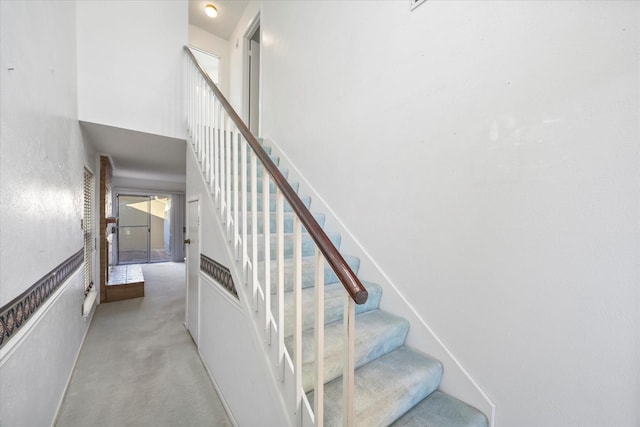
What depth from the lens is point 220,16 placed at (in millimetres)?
4039

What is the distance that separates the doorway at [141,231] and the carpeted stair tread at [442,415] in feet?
24.8

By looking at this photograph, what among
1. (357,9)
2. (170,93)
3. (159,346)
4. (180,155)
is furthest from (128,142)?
(357,9)

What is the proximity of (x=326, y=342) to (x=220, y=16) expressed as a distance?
503 cm

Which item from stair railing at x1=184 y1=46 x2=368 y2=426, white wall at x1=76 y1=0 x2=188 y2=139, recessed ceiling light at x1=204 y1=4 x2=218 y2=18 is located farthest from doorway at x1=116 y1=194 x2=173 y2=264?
stair railing at x1=184 y1=46 x2=368 y2=426

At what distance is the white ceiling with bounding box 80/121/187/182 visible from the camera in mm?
2674

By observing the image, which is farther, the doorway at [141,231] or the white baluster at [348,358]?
the doorway at [141,231]

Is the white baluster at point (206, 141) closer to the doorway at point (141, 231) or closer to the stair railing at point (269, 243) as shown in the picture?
the stair railing at point (269, 243)

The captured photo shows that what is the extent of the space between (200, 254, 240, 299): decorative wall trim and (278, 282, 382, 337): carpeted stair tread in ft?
1.23

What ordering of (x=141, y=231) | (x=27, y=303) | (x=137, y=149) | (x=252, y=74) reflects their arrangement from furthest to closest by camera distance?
(x=141, y=231)
(x=252, y=74)
(x=137, y=149)
(x=27, y=303)

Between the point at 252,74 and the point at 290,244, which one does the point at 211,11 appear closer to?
the point at 252,74

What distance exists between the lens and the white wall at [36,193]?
983 millimetres

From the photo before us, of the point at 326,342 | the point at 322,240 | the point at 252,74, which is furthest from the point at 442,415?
the point at 252,74

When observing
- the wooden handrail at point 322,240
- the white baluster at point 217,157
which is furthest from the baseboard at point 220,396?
the wooden handrail at point 322,240

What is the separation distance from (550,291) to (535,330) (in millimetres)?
195
